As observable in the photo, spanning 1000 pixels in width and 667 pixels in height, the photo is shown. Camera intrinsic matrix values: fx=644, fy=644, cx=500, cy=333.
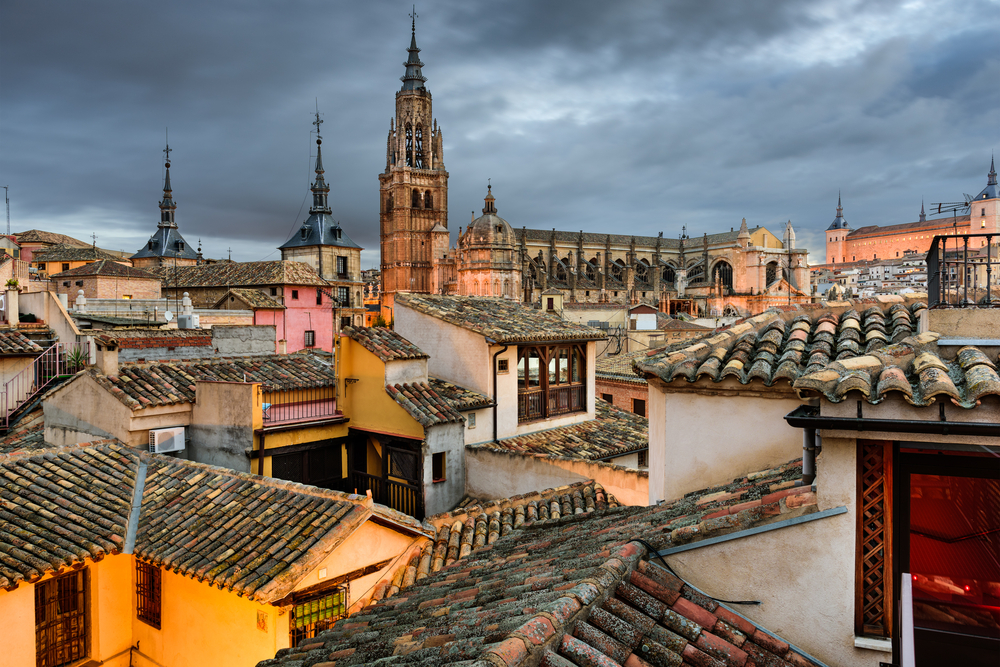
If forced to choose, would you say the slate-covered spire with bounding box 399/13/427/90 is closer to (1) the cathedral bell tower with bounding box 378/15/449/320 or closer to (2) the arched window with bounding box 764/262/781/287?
(1) the cathedral bell tower with bounding box 378/15/449/320

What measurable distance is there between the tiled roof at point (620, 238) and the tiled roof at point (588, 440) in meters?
61.4

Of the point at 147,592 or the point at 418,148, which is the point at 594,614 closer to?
the point at 147,592

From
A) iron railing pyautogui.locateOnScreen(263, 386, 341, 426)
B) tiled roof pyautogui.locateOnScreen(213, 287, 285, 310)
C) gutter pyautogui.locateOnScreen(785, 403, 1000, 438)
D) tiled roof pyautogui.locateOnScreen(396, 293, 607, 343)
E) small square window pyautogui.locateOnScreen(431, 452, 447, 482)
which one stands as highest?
tiled roof pyautogui.locateOnScreen(213, 287, 285, 310)

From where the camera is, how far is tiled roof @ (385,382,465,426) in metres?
11.3

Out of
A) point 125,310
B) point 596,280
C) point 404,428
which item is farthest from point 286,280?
point 596,280

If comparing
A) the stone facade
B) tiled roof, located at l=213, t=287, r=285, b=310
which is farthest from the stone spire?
the stone facade

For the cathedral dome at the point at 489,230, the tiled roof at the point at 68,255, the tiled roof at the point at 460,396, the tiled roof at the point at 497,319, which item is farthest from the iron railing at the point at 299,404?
the cathedral dome at the point at 489,230

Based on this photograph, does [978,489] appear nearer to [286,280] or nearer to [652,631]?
[652,631]

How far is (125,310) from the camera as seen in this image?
2877cm

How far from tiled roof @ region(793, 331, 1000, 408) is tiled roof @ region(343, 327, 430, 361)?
9.33m

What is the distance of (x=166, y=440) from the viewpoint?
10.7 metres

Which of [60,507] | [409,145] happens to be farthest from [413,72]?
[60,507]

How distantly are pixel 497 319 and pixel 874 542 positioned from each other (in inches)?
455

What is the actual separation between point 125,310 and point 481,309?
21068mm
